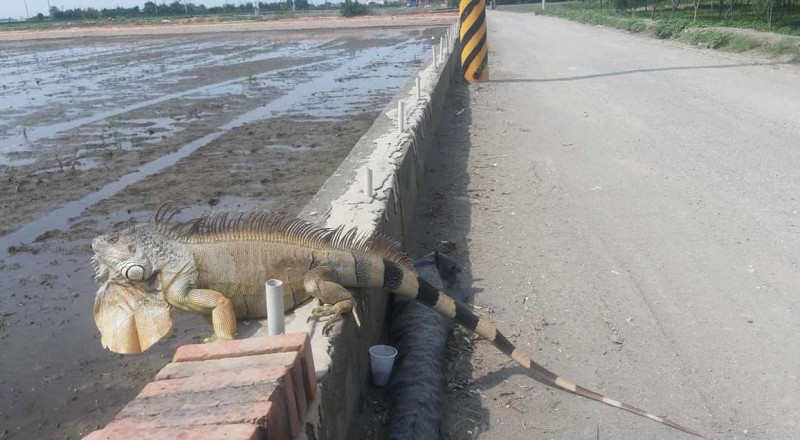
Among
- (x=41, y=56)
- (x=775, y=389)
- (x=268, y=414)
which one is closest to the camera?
(x=268, y=414)

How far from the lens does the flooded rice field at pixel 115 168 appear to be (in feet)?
14.5

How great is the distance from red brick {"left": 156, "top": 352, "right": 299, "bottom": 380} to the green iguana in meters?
0.61

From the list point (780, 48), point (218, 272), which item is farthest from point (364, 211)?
point (780, 48)

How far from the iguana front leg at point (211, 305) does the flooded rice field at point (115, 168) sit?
4.23ft

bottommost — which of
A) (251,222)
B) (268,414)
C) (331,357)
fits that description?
(331,357)

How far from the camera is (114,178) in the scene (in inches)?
360

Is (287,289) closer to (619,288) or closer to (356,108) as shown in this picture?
(619,288)

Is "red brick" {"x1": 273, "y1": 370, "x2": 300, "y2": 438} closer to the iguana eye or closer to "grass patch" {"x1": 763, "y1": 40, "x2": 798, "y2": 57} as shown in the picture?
the iguana eye

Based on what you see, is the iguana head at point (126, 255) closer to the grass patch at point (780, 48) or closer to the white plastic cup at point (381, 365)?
the white plastic cup at point (381, 365)

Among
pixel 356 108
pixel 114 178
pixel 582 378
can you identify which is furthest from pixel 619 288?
pixel 356 108

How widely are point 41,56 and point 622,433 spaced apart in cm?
3883

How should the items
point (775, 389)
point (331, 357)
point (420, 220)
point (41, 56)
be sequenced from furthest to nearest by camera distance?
point (41, 56)
point (420, 220)
point (775, 389)
point (331, 357)

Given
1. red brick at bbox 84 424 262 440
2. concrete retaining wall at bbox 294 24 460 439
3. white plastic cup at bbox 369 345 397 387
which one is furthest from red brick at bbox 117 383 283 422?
white plastic cup at bbox 369 345 397 387

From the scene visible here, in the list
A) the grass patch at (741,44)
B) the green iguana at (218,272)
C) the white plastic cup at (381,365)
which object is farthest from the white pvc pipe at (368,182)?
the grass patch at (741,44)
